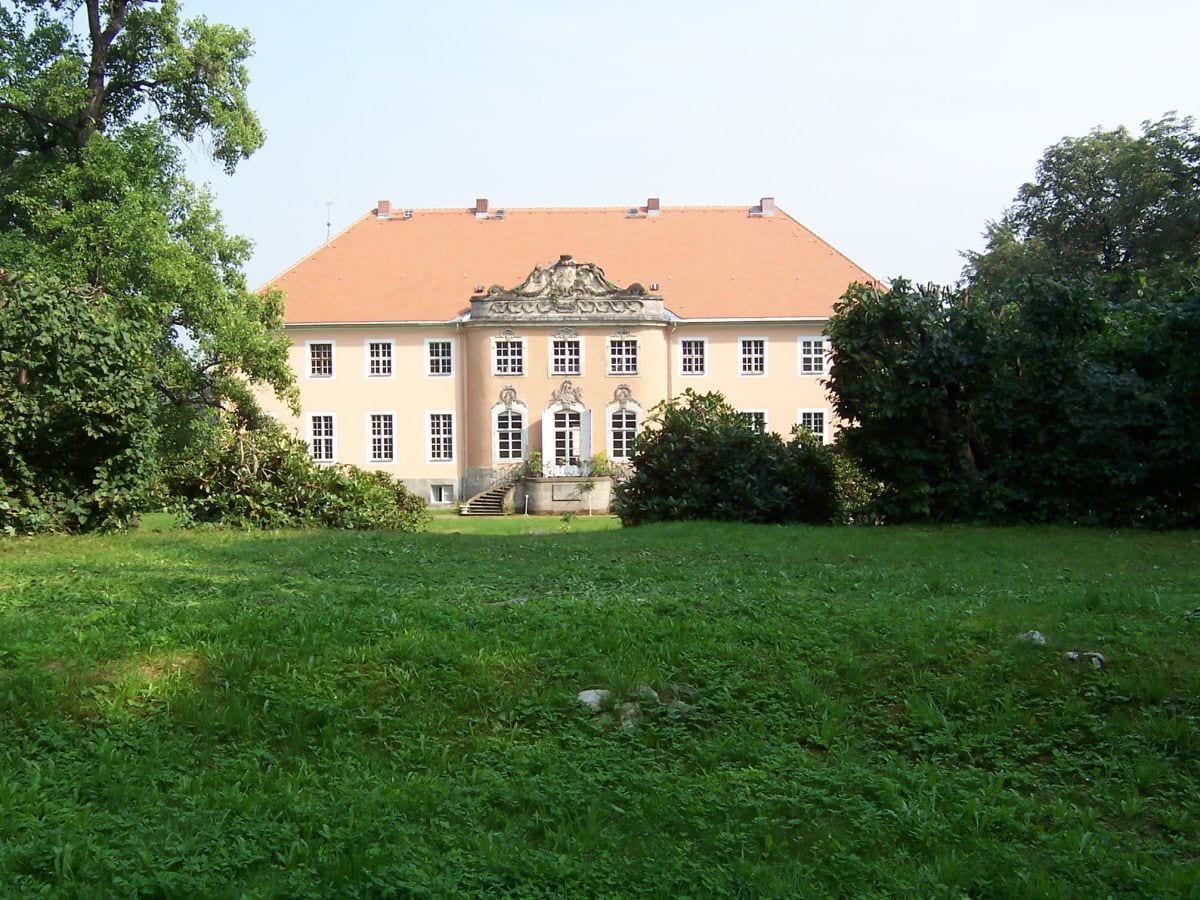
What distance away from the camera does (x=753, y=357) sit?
38.7 metres

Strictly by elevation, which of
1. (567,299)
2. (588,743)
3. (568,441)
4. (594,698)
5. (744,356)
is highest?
(567,299)

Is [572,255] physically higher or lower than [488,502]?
higher

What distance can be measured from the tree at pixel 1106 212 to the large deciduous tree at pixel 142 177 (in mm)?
25638

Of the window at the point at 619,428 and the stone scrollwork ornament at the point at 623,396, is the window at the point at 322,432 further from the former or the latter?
the stone scrollwork ornament at the point at 623,396

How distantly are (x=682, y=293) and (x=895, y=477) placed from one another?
22.1m

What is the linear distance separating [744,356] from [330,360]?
1545cm

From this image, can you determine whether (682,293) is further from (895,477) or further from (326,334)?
(895,477)

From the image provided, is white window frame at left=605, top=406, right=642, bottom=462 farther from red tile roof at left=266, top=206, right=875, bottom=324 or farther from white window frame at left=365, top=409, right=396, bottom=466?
white window frame at left=365, top=409, right=396, bottom=466

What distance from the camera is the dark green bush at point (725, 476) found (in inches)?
736

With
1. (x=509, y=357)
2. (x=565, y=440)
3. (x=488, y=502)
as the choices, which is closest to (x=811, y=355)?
(x=565, y=440)

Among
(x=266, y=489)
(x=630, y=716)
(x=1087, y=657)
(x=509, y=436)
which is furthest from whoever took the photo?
(x=509, y=436)

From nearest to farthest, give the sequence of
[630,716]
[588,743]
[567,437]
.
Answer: [588,743] → [630,716] → [567,437]

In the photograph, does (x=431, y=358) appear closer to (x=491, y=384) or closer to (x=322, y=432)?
(x=491, y=384)

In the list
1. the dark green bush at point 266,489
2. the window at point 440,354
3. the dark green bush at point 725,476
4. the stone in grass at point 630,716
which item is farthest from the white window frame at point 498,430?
the stone in grass at point 630,716
